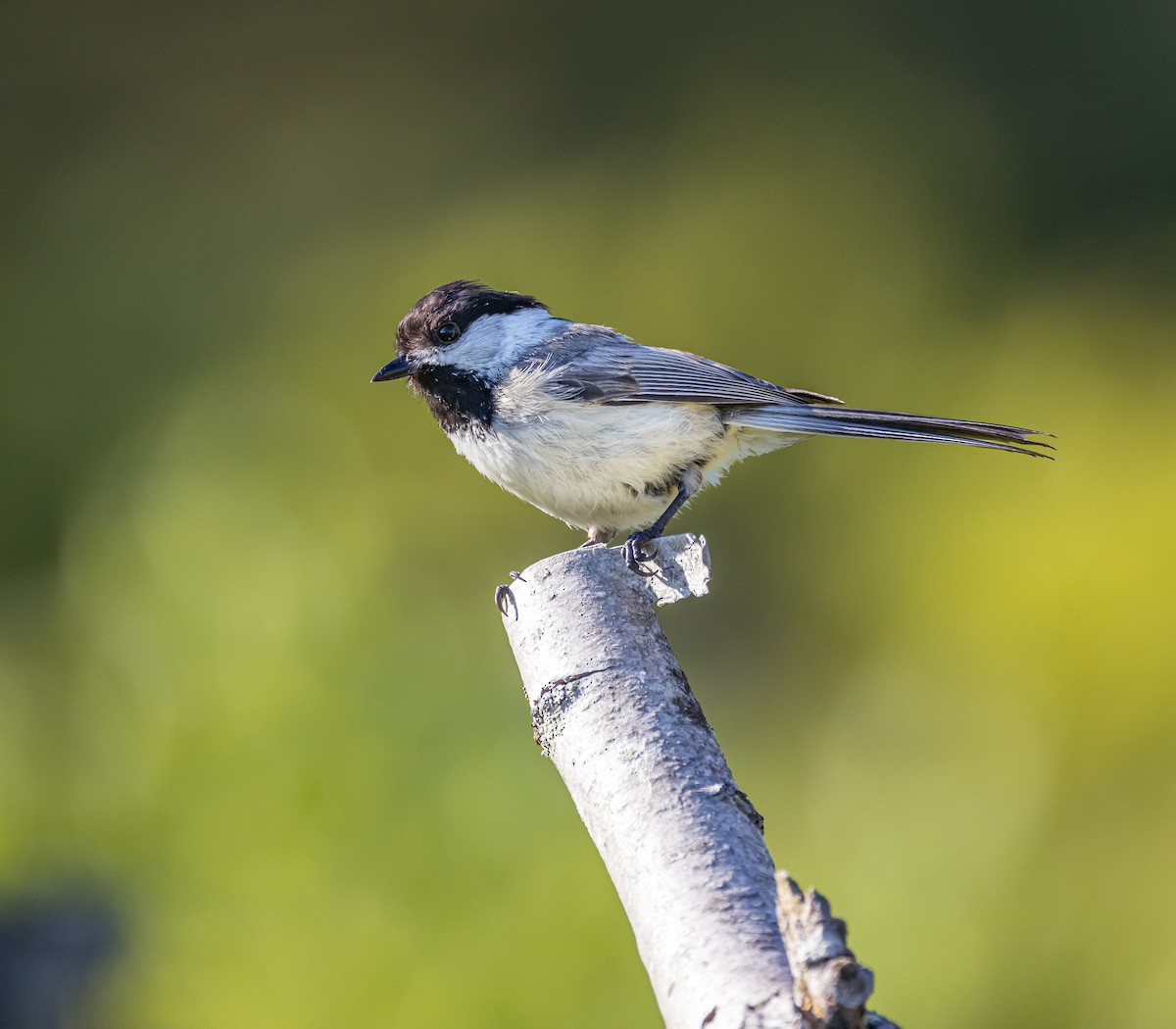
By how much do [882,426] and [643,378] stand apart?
0.47m

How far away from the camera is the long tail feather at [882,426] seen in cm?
213

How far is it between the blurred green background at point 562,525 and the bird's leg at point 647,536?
897 mm

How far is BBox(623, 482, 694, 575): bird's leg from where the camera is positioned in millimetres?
1777

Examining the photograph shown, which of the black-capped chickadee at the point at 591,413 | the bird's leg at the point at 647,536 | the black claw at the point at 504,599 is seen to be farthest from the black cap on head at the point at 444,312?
the black claw at the point at 504,599

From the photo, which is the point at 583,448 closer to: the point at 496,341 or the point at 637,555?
the point at 496,341

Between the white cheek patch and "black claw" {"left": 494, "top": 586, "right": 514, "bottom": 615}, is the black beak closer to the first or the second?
the white cheek patch

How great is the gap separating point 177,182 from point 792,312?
2.42 m

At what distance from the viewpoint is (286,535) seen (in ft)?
11.3

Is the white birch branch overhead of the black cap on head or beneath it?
beneath

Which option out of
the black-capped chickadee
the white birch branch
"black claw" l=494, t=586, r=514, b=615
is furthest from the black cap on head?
the white birch branch

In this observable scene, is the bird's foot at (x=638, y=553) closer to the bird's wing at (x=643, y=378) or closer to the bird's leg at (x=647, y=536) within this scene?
the bird's leg at (x=647, y=536)

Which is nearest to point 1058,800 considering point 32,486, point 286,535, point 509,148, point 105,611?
point 286,535

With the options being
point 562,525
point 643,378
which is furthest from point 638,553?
point 562,525

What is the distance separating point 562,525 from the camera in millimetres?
3691
